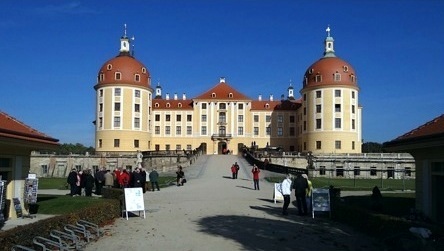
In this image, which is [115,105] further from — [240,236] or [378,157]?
[240,236]

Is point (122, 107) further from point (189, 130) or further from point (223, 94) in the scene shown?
point (223, 94)

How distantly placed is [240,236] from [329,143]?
62.0 m

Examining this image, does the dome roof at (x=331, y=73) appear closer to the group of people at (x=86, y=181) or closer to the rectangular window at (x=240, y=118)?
the rectangular window at (x=240, y=118)

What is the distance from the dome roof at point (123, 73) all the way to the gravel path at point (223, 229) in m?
54.8

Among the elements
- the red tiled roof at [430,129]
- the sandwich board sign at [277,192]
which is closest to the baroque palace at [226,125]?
the sandwich board sign at [277,192]

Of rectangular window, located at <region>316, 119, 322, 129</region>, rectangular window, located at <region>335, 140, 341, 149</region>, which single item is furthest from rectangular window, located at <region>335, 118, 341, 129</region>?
rectangular window, located at <region>316, 119, 322, 129</region>

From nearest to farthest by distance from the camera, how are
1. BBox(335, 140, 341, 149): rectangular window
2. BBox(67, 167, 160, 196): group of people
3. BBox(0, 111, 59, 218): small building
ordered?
BBox(0, 111, 59, 218): small building, BBox(67, 167, 160, 196): group of people, BBox(335, 140, 341, 149): rectangular window

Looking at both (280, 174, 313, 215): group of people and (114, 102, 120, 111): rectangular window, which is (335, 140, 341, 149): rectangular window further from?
(280, 174, 313, 215): group of people

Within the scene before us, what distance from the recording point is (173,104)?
90.6 m

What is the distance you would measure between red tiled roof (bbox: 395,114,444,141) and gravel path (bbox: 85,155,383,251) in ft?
12.3

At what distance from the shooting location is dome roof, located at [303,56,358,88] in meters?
75.9

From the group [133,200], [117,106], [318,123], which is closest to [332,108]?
[318,123]

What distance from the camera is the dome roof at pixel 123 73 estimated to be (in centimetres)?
7753

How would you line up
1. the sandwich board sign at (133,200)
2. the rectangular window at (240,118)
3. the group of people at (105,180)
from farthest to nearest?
the rectangular window at (240,118), the group of people at (105,180), the sandwich board sign at (133,200)
